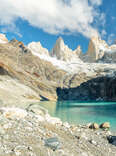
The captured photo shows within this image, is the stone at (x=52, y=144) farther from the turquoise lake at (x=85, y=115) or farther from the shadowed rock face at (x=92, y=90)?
the shadowed rock face at (x=92, y=90)

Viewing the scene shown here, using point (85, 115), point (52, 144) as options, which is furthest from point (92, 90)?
point (52, 144)

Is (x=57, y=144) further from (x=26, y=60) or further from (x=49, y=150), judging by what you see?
(x=26, y=60)

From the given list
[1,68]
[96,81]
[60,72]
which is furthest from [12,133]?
[60,72]

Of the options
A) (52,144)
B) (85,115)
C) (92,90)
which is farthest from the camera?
(92,90)

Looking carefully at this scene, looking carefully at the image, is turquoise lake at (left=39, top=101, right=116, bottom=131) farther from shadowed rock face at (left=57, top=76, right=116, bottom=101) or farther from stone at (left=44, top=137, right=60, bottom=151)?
shadowed rock face at (left=57, top=76, right=116, bottom=101)

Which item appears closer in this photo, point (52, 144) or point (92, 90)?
point (52, 144)

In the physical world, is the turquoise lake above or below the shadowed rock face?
below

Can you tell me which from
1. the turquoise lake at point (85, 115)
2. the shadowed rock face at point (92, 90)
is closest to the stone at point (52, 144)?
the turquoise lake at point (85, 115)

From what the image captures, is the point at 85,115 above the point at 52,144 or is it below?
below

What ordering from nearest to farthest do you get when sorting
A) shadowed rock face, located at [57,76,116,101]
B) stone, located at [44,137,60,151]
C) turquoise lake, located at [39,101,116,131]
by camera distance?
stone, located at [44,137,60,151] → turquoise lake, located at [39,101,116,131] → shadowed rock face, located at [57,76,116,101]

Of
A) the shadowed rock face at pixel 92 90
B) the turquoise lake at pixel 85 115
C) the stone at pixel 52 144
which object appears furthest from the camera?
the shadowed rock face at pixel 92 90

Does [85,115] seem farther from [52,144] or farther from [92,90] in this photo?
[92,90]

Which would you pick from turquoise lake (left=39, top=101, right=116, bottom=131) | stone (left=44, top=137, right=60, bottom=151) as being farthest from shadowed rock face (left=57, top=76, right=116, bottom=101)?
stone (left=44, top=137, right=60, bottom=151)

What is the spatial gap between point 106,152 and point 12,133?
712 cm
